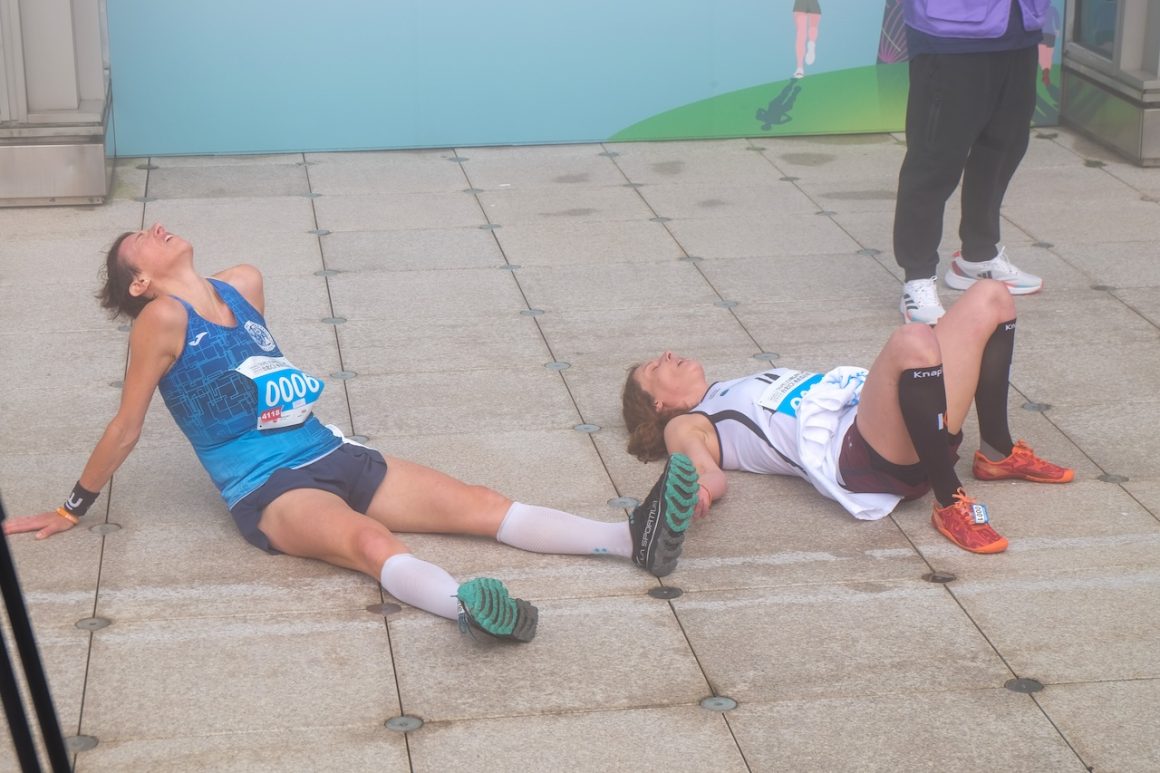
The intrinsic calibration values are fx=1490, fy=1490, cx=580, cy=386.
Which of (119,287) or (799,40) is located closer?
(119,287)

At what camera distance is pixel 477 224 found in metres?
6.91

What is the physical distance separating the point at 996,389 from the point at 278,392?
6.37 ft

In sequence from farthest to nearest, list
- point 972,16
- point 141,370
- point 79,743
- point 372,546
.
Answer: point 972,16 → point 141,370 → point 372,546 → point 79,743

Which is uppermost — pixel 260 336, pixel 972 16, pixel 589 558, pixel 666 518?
pixel 972 16

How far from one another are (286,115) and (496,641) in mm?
5495

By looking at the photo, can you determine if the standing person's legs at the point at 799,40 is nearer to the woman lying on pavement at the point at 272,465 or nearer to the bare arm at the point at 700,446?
the bare arm at the point at 700,446

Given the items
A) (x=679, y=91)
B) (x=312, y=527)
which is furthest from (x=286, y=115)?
(x=312, y=527)

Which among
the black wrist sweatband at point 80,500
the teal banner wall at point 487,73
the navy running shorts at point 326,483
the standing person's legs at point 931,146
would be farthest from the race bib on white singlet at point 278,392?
the teal banner wall at point 487,73

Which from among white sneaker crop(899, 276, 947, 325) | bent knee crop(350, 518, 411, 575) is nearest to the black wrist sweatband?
bent knee crop(350, 518, 411, 575)

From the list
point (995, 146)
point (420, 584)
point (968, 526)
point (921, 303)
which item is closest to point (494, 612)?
point (420, 584)

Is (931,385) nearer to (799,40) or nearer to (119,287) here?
(119,287)

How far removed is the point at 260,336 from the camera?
12.8ft

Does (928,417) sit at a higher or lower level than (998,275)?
higher

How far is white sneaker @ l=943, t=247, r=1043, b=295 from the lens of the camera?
5930mm
